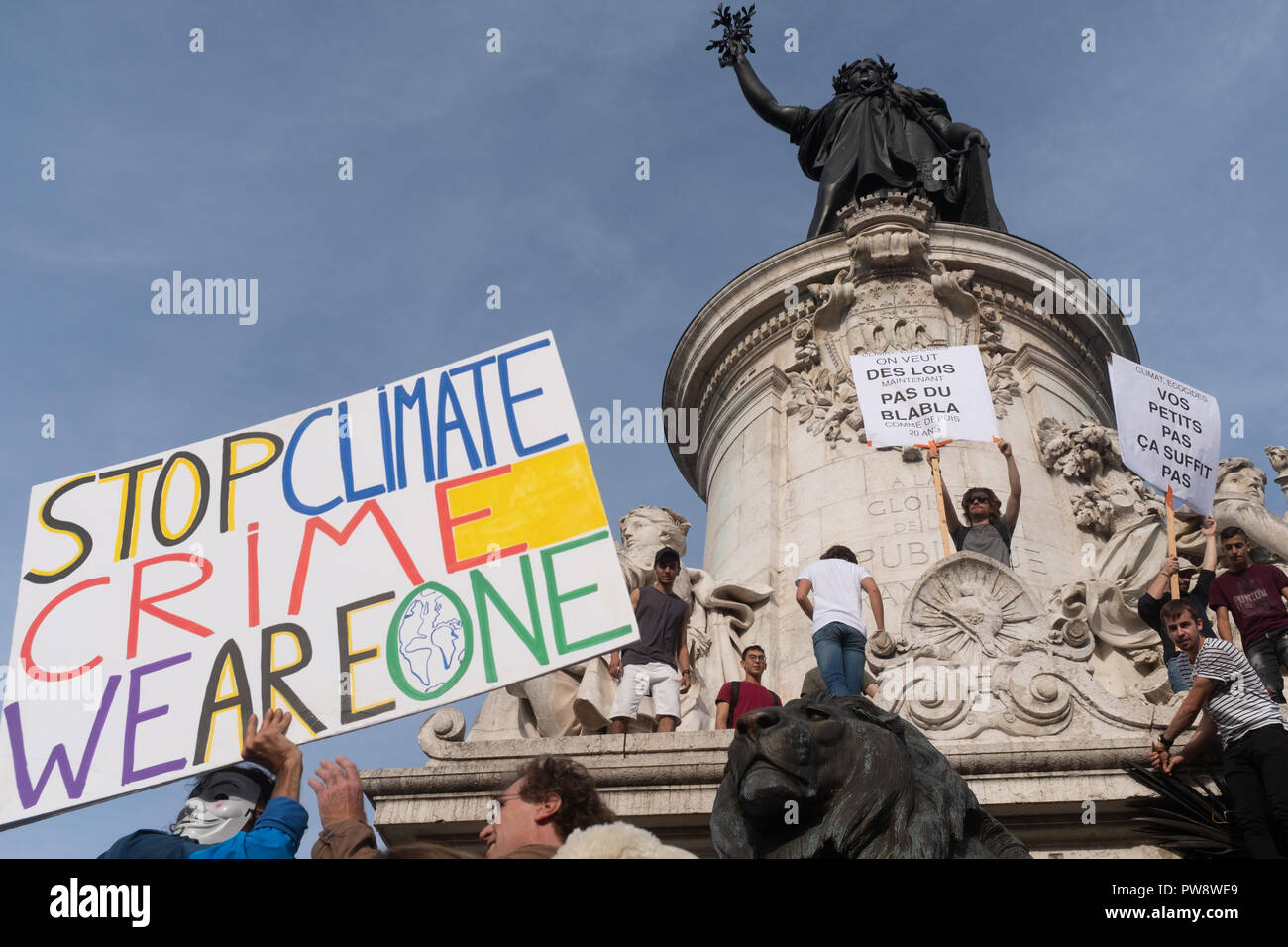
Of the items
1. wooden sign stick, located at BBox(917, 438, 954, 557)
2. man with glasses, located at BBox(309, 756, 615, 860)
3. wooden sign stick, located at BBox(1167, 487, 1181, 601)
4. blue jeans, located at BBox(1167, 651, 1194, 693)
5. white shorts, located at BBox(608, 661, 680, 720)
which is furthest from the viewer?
wooden sign stick, located at BBox(917, 438, 954, 557)

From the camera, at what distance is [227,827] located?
5.98 meters

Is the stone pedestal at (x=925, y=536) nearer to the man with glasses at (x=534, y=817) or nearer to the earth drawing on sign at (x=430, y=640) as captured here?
the earth drawing on sign at (x=430, y=640)

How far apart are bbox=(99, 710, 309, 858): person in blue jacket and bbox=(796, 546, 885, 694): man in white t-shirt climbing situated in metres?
4.42

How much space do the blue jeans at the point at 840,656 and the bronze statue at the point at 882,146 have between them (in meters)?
10.9

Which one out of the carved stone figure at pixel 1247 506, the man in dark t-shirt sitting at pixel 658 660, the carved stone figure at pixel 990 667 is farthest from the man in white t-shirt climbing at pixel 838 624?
the carved stone figure at pixel 1247 506

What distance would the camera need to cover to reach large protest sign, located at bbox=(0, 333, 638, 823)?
591cm

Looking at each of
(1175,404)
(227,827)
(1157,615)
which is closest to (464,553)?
(227,827)

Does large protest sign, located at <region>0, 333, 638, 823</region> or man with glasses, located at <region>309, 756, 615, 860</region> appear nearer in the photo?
man with glasses, located at <region>309, 756, 615, 860</region>

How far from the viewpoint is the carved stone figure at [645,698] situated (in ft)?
34.3

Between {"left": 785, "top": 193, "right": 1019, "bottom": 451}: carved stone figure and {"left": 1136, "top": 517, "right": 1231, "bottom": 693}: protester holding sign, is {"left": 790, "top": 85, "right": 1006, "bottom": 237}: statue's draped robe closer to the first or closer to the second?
{"left": 785, "top": 193, "right": 1019, "bottom": 451}: carved stone figure

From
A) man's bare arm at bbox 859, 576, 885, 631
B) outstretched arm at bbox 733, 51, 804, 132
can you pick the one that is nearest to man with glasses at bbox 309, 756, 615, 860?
man's bare arm at bbox 859, 576, 885, 631

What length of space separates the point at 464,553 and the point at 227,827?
1.53 meters
